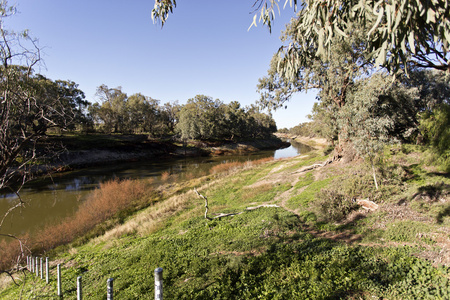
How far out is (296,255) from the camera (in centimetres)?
627

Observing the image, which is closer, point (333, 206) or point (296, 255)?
point (296, 255)

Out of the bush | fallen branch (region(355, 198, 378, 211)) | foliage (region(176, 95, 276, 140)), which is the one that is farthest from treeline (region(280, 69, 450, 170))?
foliage (region(176, 95, 276, 140))

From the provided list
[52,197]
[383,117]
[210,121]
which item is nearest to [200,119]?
[210,121]

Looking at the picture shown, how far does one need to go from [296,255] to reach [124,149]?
1978 inches

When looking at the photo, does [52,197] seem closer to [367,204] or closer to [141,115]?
[367,204]

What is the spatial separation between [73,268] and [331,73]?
18.9 meters

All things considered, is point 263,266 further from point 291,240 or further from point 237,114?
point 237,114

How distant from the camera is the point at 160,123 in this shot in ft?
238

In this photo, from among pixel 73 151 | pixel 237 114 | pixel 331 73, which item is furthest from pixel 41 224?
pixel 237 114

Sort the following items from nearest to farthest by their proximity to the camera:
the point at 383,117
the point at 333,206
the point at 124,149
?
1. the point at 333,206
2. the point at 383,117
3. the point at 124,149

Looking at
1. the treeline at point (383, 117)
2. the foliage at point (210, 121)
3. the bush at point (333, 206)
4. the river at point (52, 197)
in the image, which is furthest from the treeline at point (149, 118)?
the bush at point (333, 206)

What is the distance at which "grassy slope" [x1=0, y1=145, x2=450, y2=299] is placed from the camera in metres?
4.84

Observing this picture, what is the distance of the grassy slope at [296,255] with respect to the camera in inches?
191

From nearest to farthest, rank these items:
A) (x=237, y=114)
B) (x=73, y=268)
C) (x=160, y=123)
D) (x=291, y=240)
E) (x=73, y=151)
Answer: (x=291, y=240)
(x=73, y=268)
(x=73, y=151)
(x=160, y=123)
(x=237, y=114)
